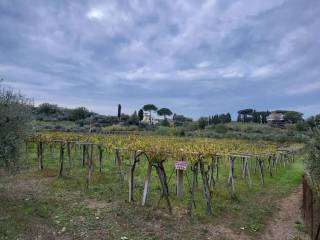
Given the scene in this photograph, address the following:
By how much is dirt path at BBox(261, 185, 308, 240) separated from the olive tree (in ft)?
27.2

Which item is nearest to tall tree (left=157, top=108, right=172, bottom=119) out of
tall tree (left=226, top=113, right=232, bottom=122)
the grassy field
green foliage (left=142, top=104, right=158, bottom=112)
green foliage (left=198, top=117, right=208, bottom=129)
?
green foliage (left=142, top=104, right=158, bottom=112)

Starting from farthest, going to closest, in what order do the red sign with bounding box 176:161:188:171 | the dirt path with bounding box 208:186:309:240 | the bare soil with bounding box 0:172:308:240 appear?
the red sign with bounding box 176:161:188:171 → the dirt path with bounding box 208:186:309:240 → the bare soil with bounding box 0:172:308:240

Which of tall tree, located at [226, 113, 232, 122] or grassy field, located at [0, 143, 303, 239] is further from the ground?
tall tree, located at [226, 113, 232, 122]

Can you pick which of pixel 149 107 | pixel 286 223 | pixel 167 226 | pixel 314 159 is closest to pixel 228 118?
pixel 149 107

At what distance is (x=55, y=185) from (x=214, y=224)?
717 cm

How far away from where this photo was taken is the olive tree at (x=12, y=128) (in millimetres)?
9859

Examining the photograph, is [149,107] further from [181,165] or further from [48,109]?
[181,165]

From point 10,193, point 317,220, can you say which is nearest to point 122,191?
point 10,193

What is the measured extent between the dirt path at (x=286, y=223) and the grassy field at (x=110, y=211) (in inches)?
10.0

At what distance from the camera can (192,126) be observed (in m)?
64.1

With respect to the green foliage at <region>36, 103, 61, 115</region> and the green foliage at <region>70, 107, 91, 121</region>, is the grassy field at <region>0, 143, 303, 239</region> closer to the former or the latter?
the green foliage at <region>70, 107, 91, 121</region>

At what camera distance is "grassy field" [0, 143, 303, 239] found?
7789mm

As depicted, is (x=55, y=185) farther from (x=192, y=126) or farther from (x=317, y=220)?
(x=192, y=126)

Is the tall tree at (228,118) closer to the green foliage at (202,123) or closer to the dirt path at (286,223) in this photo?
the green foliage at (202,123)
